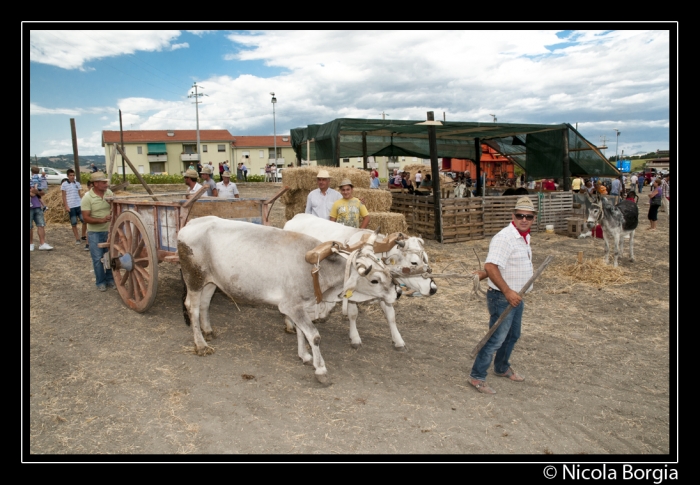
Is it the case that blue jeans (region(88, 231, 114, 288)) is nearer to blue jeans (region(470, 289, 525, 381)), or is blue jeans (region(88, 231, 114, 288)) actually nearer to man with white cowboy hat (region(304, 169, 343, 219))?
man with white cowboy hat (region(304, 169, 343, 219))

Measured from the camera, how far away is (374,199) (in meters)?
12.8

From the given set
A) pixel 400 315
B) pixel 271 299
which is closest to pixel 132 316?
pixel 271 299

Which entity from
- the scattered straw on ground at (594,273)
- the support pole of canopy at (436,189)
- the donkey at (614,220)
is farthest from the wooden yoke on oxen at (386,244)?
the support pole of canopy at (436,189)

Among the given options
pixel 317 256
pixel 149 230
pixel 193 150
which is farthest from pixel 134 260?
pixel 193 150

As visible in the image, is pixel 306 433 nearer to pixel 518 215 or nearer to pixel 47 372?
pixel 518 215

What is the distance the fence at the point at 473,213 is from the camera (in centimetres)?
1448

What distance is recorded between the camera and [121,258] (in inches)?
267

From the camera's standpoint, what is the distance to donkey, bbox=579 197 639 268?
428 inches

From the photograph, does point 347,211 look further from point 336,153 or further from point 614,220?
point 614,220

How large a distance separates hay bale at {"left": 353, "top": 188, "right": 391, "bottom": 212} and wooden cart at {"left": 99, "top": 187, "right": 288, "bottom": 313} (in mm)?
5628

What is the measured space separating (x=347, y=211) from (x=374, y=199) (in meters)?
6.02

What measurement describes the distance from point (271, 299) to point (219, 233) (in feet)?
3.55

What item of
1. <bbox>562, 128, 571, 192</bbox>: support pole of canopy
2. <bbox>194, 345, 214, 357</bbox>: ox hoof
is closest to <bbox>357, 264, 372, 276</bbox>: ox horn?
<bbox>194, 345, 214, 357</bbox>: ox hoof

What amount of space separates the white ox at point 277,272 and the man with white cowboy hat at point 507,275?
44.6 inches
